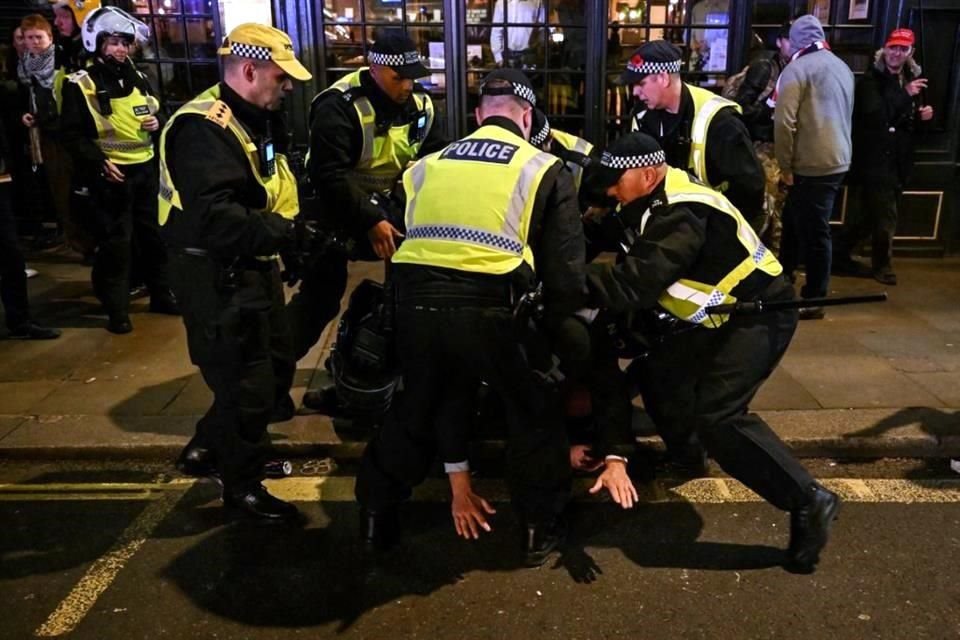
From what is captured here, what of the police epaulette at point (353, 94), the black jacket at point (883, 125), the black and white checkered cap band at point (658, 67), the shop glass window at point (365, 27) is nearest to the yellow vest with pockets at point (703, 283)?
the black and white checkered cap band at point (658, 67)

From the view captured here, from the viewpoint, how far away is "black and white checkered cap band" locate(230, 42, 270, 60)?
3.23 m

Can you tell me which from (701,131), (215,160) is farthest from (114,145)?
(701,131)

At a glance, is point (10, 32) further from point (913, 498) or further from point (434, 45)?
point (913, 498)

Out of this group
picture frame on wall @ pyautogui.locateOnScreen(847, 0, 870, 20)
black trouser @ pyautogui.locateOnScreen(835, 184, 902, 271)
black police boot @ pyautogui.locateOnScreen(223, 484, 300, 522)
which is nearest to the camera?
black police boot @ pyautogui.locateOnScreen(223, 484, 300, 522)

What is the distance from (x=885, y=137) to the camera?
6.79 metres

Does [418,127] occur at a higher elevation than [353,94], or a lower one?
lower

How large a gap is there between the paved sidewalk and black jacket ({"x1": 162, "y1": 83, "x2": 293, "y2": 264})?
4.59 ft

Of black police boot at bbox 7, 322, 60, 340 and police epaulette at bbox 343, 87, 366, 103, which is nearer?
police epaulette at bbox 343, 87, 366, 103

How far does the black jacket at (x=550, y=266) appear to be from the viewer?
297 centimetres

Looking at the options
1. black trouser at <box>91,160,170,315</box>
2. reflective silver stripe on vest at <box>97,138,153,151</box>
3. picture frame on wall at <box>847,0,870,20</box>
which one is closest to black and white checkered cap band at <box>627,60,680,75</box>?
black trouser at <box>91,160,170,315</box>

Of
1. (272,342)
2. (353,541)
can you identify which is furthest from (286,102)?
(353,541)

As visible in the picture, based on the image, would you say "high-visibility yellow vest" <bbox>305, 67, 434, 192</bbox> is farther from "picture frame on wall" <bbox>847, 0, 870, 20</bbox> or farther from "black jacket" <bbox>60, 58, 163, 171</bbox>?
"picture frame on wall" <bbox>847, 0, 870, 20</bbox>

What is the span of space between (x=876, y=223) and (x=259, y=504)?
18.7ft

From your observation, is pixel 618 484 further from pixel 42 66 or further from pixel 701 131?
pixel 42 66
